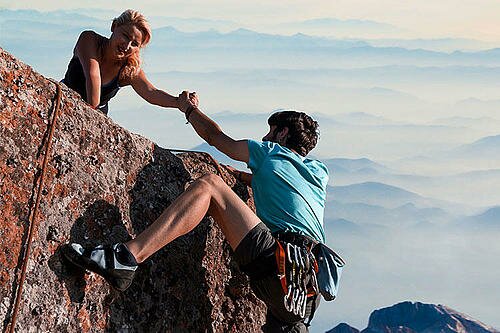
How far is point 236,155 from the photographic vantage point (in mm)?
8469

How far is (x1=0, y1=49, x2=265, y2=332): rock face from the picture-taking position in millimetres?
7246

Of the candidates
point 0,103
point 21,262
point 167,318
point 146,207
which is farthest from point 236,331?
point 0,103

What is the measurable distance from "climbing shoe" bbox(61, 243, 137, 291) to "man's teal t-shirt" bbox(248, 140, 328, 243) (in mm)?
1525

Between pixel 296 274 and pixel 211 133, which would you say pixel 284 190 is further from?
pixel 211 133

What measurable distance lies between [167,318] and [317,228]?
1.59 m

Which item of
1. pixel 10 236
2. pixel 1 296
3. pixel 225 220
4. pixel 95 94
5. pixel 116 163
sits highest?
pixel 95 94

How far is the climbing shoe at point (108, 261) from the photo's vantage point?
725 cm

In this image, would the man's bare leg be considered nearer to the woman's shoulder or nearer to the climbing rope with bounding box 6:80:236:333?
the climbing rope with bounding box 6:80:236:333

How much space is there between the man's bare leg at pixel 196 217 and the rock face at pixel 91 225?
60 cm

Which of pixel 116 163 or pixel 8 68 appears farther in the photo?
pixel 116 163

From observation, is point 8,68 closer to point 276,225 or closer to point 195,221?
point 195,221

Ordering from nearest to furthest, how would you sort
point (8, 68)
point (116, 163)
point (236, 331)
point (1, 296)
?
1. point (1, 296)
2. point (8, 68)
3. point (116, 163)
4. point (236, 331)

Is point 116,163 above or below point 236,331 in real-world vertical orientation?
above

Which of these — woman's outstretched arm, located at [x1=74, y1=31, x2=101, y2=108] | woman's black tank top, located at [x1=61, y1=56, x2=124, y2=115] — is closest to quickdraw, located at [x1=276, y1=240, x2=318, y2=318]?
woman's outstretched arm, located at [x1=74, y1=31, x2=101, y2=108]
